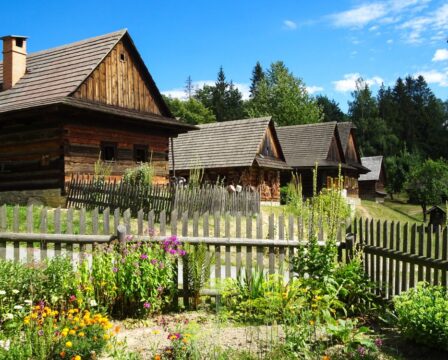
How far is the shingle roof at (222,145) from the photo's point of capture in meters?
25.8

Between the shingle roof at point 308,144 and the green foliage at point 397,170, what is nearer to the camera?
the shingle roof at point 308,144

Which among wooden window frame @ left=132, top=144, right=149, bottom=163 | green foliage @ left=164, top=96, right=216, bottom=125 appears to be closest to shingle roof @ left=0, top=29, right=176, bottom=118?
wooden window frame @ left=132, top=144, right=149, bottom=163

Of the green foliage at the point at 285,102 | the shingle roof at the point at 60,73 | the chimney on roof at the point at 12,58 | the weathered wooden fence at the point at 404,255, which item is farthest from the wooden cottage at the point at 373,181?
the weathered wooden fence at the point at 404,255

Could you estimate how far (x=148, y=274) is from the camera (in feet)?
18.3

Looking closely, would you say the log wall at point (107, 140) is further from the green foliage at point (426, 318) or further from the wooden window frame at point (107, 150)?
the green foliage at point (426, 318)

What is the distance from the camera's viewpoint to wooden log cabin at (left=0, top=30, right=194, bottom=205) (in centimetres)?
1588

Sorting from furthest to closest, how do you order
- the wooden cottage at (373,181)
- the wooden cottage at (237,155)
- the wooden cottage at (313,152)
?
the wooden cottage at (373,181), the wooden cottage at (313,152), the wooden cottage at (237,155)

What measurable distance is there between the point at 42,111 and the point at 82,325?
1251cm

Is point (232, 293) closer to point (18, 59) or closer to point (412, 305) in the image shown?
point (412, 305)

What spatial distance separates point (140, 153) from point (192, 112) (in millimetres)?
45410

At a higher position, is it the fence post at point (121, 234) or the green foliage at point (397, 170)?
the green foliage at point (397, 170)

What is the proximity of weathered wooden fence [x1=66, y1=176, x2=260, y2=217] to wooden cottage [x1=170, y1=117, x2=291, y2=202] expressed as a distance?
377 inches

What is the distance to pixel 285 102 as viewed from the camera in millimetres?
54500

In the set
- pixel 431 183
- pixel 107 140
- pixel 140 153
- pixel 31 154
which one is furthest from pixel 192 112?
pixel 31 154
